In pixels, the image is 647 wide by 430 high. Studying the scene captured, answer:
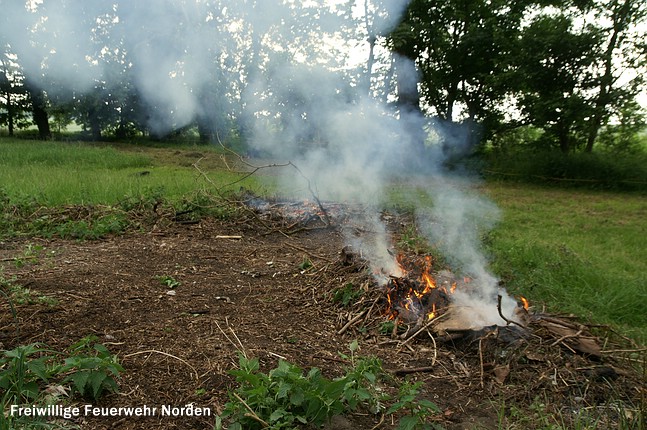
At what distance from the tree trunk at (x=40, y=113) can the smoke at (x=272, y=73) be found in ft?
21.4

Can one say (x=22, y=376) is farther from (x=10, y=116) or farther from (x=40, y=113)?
(x=10, y=116)

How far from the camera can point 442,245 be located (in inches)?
225

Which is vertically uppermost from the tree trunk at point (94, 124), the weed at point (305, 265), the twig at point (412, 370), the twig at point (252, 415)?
the tree trunk at point (94, 124)

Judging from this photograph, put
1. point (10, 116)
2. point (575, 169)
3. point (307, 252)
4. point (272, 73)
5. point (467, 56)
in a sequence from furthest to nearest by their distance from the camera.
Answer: point (10, 116) → point (467, 56) → point (575, 169) → point (272, 73) → point (307, 252)

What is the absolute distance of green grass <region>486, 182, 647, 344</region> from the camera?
3.93 m

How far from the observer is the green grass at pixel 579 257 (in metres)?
3.93

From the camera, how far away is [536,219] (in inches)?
290

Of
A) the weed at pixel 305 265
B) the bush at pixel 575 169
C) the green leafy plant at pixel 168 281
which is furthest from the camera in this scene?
the bush at pixel 575 169

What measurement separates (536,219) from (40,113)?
20188 mm

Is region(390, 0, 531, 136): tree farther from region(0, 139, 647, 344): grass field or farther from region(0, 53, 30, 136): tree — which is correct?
region(0, 53, 30, 136): tree

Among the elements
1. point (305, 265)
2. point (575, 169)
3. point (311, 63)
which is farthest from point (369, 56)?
point (575, 169)

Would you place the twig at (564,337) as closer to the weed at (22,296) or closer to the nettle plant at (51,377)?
the nettle plant at (51,377)

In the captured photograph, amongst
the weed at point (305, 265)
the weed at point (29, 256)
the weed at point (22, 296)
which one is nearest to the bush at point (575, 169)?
the weed at point (305, 265)

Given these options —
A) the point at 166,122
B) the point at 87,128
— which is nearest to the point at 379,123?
the point at 166,122
